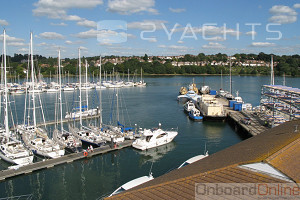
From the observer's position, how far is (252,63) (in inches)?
7456

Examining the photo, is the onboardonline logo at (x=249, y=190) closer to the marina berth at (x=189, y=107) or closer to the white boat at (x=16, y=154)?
the white boat at (x=16, y=154)

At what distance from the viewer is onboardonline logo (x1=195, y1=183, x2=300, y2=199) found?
226 inches

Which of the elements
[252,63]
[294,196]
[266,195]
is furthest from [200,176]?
[252,63]

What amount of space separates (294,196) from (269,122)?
2209 cm

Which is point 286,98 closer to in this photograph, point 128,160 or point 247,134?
point 247,134

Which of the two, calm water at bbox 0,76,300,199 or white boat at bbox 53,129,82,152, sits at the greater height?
white boat at bbox 53,129,82,152

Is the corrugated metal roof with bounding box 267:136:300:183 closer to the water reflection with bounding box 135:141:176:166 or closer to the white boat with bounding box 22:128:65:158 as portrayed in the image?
the water reflection with bounding box 135:141:176:166

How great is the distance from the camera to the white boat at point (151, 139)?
870 inches

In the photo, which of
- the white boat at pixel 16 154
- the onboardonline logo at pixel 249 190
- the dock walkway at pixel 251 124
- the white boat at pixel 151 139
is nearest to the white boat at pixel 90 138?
the white boat at pixel 151 139

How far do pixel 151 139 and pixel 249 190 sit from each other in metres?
16.7

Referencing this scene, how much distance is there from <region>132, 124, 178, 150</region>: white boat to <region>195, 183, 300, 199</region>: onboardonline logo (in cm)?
1590

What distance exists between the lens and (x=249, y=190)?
6.00 metres

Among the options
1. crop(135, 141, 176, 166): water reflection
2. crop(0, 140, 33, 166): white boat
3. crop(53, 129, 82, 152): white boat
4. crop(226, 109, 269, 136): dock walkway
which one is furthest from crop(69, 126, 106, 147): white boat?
crop(226, 109, 269, 136): dock walkway

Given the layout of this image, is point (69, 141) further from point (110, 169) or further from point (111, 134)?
point (110, 169)
